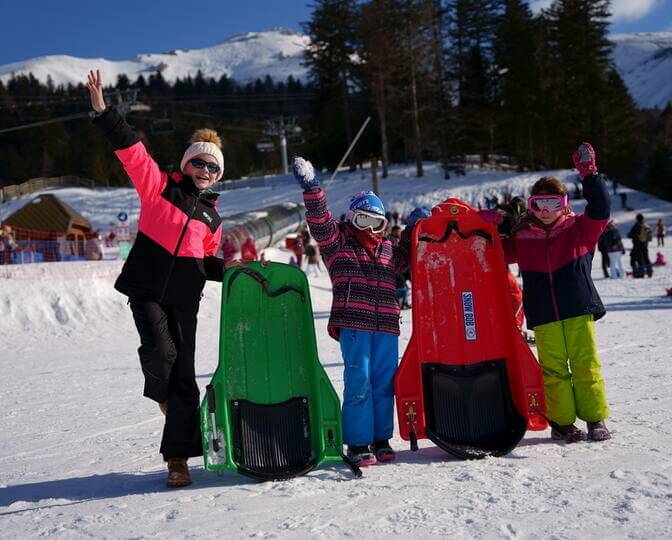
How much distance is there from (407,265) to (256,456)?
145 centimetres

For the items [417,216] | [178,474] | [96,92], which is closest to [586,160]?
[417,216]

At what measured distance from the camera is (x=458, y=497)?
2898 mm

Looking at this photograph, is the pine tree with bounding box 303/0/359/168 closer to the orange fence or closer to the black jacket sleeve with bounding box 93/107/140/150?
the orange fence

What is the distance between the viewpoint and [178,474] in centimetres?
335

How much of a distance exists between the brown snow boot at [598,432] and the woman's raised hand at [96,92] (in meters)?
3.17

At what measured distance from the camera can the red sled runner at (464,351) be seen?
12.4 ft

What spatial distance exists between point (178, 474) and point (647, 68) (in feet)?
581

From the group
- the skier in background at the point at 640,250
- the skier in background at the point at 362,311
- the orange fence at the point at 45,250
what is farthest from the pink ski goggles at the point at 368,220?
the orange fence at the point at 45,250

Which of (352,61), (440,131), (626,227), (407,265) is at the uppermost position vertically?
(352,61)

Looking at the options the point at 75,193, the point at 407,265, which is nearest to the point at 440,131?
the point at 75,193

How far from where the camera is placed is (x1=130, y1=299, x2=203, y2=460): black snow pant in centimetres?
345

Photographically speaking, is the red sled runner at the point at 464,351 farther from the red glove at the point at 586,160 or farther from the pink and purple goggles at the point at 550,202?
the red glove at the point at 586,160

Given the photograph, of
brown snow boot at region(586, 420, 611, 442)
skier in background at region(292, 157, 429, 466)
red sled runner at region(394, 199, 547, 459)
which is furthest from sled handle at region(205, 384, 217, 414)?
brown snow boot at region(586, 420, 611, 442)

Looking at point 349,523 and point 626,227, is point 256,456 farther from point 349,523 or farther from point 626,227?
point 626,227
